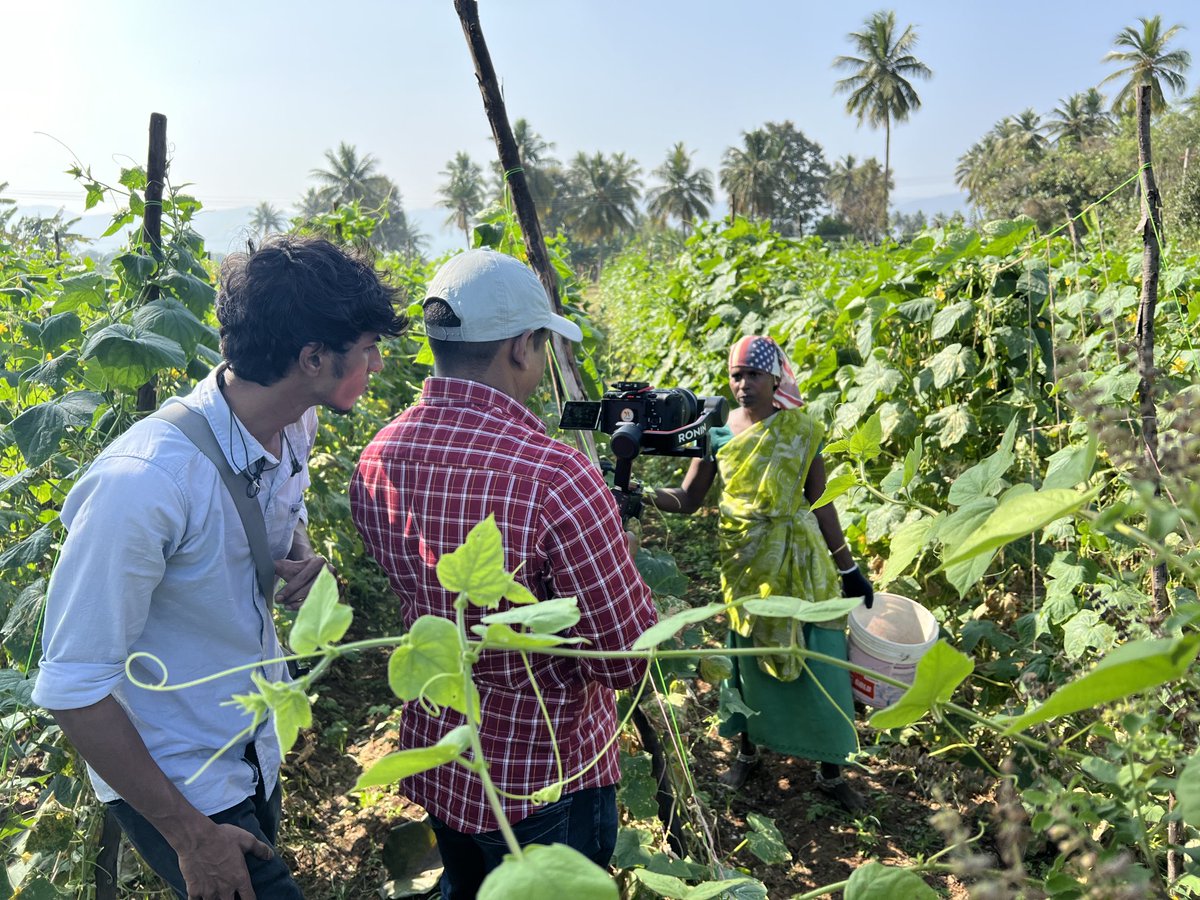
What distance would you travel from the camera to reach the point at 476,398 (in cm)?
151

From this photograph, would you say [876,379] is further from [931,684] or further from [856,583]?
[931,684]

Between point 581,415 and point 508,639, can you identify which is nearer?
point 508,639

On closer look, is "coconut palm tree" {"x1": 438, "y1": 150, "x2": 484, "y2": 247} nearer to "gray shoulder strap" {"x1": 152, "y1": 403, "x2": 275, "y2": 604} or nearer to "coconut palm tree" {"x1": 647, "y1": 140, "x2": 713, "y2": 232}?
"coconut palm tree" {"x1": 647, "y1": 140, "x2": 713, "y2": 232}

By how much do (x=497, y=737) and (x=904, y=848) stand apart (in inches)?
72.0

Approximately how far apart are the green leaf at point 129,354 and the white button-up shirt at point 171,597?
0.36 metres

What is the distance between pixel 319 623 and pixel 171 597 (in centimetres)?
97

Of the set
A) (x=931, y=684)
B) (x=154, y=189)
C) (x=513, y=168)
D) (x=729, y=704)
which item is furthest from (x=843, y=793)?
(x=154, y=189)

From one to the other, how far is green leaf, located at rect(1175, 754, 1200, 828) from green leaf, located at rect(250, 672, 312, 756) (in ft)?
1.74

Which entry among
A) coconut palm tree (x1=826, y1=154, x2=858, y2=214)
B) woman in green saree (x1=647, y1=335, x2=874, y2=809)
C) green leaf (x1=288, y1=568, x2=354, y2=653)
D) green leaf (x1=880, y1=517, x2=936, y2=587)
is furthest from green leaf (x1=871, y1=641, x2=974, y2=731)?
coconut palm tree (x1=826, y1=154, x2=858, y2=214)

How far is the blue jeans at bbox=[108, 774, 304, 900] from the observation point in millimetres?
1431

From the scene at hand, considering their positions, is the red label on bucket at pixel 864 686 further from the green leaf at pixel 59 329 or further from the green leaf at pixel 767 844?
the green leaf at pixel 59 329

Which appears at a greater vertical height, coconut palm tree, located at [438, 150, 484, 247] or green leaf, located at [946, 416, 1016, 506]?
coconut palm tree, located at [438, 150, 484, 247]

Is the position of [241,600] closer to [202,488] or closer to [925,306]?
[202,488]

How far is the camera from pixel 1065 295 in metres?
3.28
